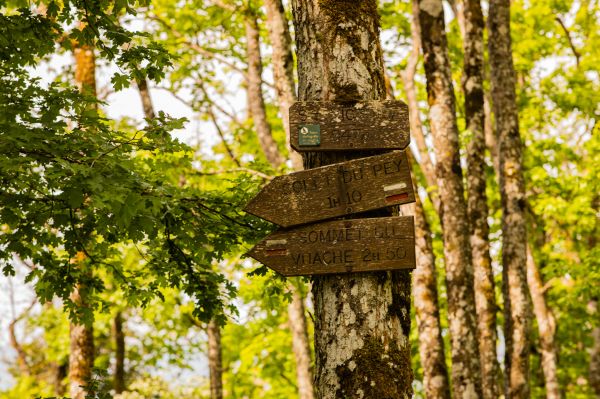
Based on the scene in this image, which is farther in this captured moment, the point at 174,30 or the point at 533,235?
the point at 533,235

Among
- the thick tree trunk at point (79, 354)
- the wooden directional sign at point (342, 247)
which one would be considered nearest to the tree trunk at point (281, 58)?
the thick tree trunk at point (79, 354)

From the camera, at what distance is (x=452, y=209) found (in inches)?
369

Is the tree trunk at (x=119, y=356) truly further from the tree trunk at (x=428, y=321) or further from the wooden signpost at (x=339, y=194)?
the wooden signpost at (x=339, y=194)

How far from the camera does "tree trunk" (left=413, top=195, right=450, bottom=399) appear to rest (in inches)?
380

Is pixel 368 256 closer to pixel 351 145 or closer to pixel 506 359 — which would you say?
pixel 351 145

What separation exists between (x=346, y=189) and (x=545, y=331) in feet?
51.3

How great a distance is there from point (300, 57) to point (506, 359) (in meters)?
7.52

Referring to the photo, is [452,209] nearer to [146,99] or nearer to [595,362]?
[146,99]

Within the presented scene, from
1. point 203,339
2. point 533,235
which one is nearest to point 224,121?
point 203,339

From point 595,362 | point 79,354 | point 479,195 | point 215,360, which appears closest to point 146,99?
point 79,354

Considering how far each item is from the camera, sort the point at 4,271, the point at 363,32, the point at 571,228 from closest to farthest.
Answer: the point at 363,32, the point at 4,271, the point at 571,228

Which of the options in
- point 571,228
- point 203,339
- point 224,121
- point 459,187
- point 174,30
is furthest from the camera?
point 203,339

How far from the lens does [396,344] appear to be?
3.50m

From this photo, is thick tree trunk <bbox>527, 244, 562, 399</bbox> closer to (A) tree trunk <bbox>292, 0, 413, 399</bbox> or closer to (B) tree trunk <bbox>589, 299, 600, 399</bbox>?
(B) tree trunk <bbox>589, 299, 600, 399</bbox>
